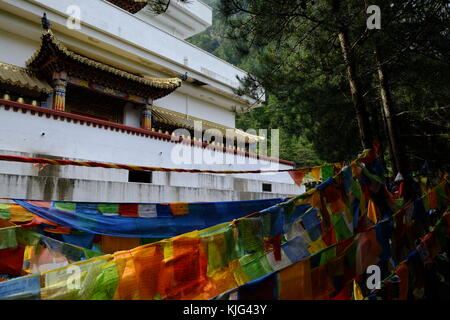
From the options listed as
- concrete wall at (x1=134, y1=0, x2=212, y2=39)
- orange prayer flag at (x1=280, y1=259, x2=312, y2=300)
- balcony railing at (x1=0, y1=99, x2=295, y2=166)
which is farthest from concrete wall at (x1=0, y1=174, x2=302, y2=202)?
concrete wall at (x1=134, y1=0, x2=212, y2=39)

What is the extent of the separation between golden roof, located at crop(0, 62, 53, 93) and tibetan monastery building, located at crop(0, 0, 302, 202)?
0.11 feet

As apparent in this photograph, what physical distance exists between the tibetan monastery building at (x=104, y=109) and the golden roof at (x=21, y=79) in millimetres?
34

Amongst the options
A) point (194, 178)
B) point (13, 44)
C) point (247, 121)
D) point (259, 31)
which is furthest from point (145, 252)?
point (247, 121)

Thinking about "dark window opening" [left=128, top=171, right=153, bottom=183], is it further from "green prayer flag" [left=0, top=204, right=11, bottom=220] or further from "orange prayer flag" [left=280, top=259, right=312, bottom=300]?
"orange prayer flag" [left=280, top=259, right=312, bottom=300]

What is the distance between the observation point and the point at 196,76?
1474cm

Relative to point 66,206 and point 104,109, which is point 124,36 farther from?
point 66,206

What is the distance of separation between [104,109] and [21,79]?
2920 millimetres

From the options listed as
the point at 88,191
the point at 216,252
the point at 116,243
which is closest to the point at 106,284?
the point at 216,252

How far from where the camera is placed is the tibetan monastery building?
23.3 feet

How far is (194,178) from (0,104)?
5339mm

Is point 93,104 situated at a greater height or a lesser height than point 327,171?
greater

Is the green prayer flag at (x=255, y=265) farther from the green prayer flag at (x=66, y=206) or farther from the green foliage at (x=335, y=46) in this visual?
the green foliage at (x=335, y=46)

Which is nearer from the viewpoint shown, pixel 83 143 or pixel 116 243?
pixel 116 243

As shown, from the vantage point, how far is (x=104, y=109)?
11.6 metres
